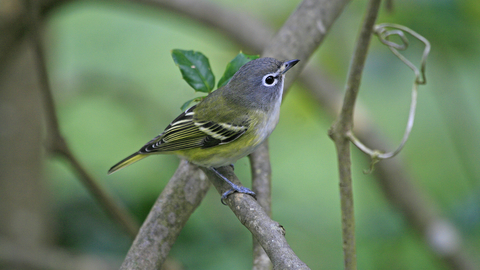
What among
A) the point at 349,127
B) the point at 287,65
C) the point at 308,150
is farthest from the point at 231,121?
the point at 308,150

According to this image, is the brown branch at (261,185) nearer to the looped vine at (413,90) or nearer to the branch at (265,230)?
the branch at (265,230)

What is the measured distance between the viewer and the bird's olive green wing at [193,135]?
8.70ft

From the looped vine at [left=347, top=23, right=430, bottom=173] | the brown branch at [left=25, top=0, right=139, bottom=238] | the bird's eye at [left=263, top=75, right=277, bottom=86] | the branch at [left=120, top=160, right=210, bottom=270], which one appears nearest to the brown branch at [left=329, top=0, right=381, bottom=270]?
the looped vine at [left=347, top=23, right=430, bottom=173]

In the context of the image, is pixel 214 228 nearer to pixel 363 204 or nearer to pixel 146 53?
pixel 363 204

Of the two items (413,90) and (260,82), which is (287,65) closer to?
(260,82)

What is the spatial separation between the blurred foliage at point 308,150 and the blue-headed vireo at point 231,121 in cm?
126

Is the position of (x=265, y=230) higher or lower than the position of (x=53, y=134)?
lower

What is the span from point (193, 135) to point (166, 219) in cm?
67

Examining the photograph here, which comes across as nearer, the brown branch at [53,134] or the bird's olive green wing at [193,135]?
the bird's olive green wing at [193,135]

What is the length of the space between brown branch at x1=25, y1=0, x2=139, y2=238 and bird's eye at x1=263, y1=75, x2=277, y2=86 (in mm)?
1468

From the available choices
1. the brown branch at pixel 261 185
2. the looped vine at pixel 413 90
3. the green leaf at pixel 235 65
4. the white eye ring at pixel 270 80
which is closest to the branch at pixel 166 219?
the brown branch at pixel 261 185

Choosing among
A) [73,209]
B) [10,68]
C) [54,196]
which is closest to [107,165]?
[54,196]

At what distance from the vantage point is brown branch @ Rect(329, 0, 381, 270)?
91.2 inches

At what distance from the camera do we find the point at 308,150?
23.7 ft
